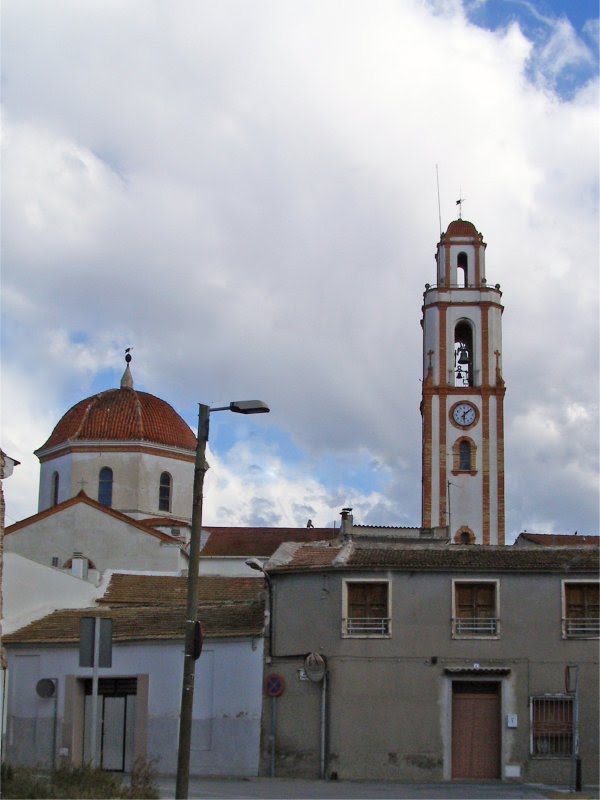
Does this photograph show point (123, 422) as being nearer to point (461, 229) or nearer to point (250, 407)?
point (461, 229)

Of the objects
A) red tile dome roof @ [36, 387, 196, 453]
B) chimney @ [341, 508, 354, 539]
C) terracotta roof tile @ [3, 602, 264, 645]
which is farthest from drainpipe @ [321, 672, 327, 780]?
red tile dome roof @ [36, 387, 196, 453]

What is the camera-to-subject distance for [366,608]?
97.9 feet

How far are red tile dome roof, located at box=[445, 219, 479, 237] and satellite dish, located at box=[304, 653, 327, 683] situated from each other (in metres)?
47.9

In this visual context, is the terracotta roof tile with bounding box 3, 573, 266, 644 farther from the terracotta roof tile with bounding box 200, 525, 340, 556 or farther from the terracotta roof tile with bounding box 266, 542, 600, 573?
the terracotta roof tile with bounding box 200, 525, 340, 556

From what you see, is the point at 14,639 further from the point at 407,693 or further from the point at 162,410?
the point at 162,410

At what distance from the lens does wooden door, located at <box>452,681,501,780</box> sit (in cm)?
2903

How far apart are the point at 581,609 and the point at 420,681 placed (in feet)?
13.1

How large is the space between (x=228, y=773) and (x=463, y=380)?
4351 cm

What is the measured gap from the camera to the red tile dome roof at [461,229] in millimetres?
74188

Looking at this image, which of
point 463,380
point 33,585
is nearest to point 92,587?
point 33,585

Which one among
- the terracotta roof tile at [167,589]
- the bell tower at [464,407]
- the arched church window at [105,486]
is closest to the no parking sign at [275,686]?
the terracotta roof tile at [167,589]

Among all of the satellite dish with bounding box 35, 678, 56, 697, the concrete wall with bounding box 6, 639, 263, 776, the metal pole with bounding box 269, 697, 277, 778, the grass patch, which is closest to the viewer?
the grass patch

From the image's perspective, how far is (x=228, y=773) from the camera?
30062 millimetres

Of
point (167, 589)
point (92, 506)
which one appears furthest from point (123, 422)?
point (167, 589)
